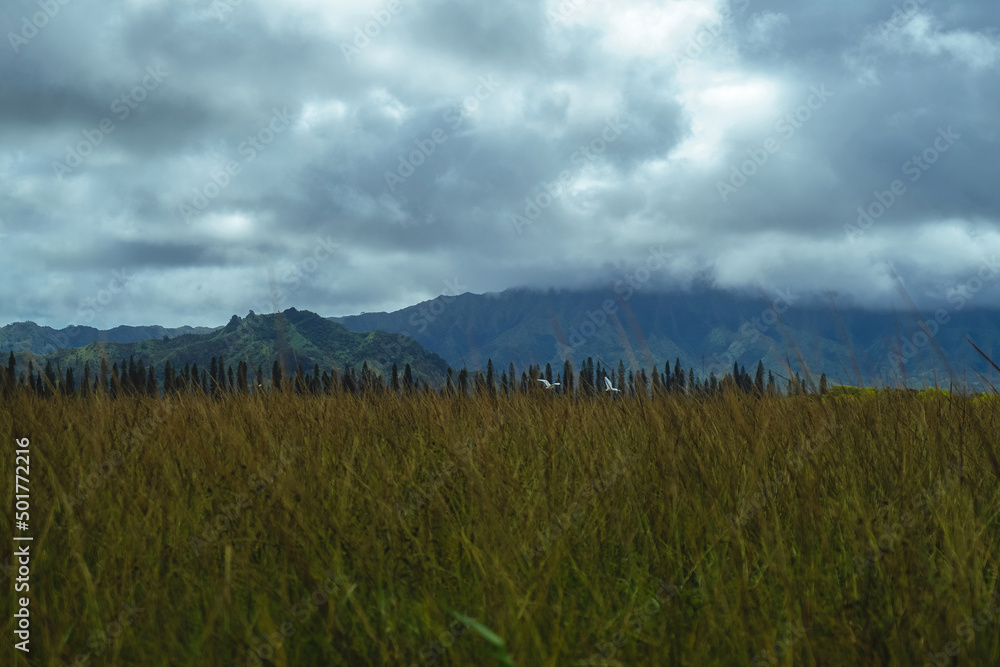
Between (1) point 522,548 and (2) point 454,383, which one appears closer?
(1) point 522,548

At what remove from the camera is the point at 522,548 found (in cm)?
257

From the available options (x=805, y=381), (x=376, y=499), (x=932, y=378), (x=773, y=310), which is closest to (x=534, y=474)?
(x=376, y=499)

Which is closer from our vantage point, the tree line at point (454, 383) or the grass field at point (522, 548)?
the grass field at point (522, 548)

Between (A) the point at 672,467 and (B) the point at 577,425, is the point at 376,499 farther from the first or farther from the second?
(B) the point at 577,425

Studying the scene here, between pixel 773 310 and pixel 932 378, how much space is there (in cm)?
217

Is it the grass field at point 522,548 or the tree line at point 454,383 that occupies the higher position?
the tree line at point 454,383

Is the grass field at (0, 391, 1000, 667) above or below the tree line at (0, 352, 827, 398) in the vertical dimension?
below

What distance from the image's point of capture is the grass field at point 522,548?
2150mm

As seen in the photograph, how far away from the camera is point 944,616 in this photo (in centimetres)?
230

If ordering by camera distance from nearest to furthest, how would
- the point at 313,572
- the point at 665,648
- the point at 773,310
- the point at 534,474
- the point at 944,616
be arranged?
the point at 665,648 < the point at 944,616 < the point at 313,572 < the point at 534,474 < the point at 773,310

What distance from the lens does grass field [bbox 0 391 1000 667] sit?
215cm

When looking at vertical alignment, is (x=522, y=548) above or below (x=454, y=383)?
below

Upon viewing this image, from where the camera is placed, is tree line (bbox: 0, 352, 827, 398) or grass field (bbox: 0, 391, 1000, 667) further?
tree line (bbox: 0, 352, 827, 398)

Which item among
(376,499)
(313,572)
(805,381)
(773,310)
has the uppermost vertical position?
(773,310)
